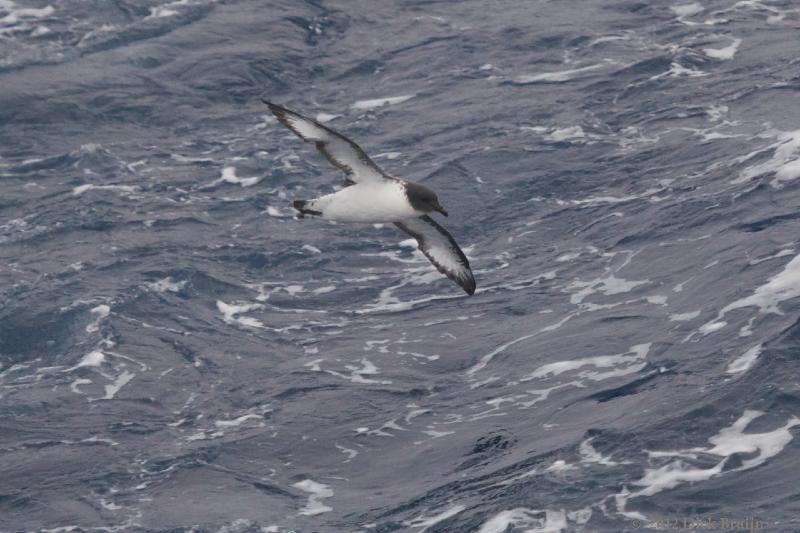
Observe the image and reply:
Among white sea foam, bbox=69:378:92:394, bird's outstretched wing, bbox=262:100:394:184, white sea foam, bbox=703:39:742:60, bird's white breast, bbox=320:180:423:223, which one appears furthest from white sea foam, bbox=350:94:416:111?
bird's white breast, bbox=320:180:423:223

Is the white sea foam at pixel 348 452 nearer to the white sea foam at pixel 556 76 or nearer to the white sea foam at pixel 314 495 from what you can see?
the white sea foam at pixel 314 495

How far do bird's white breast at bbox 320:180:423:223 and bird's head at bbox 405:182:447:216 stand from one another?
0.18m

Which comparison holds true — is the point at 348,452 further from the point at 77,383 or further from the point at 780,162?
the point at 780,162

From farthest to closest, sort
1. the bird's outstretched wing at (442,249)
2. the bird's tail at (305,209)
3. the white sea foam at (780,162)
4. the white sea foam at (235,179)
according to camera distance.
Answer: the white sea foam at (235,179) → the white sea foam at (780,162) → the bird's outstretched wing at (442,249) → the bird's tail at (305,209)

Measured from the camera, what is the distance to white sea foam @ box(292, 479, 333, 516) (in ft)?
90.7

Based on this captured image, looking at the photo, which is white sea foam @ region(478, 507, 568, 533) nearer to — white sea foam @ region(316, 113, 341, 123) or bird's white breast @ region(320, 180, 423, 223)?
bird's white breast @ region(320, 180, 423, 223)

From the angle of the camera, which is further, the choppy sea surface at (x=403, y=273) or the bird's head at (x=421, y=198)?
the choppy sea surface at (x=403, y=273)

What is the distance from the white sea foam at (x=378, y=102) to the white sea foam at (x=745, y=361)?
17510mm

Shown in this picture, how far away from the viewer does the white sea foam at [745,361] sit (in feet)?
92.5

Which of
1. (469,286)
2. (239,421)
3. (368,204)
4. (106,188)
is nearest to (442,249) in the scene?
(469,286)

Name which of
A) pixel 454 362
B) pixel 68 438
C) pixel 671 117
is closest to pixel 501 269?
pixel 454 362

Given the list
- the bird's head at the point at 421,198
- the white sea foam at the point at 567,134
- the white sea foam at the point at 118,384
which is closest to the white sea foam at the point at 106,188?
the white sea foam at the point at 118,384

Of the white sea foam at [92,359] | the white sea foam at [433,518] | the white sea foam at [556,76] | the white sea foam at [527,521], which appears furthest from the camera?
the white sea foam at [556,76]

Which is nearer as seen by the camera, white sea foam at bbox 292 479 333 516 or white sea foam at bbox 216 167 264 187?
white sea foam at bbox 292 479 333 516
